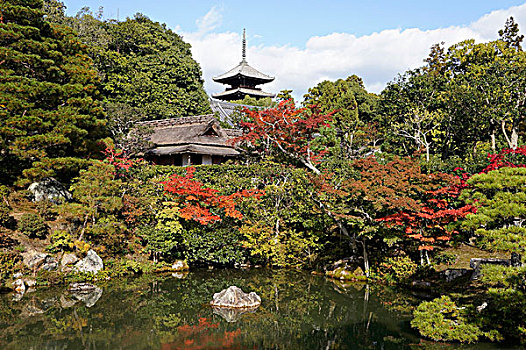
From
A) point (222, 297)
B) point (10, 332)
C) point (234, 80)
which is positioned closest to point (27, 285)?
point (10, 332)

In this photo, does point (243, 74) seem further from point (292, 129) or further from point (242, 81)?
point (292, 129)

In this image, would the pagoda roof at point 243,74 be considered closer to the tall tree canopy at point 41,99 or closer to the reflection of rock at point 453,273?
the tall tree canopy at point 41,99

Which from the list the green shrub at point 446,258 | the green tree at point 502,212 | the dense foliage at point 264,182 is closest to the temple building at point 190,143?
the dense foliage at point 264,182

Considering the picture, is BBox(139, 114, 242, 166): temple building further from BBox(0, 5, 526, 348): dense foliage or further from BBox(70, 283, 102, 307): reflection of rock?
BBox(70, 283, 102, 307): reflection of rock

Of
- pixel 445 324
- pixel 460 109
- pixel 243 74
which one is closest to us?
pixel 445 324

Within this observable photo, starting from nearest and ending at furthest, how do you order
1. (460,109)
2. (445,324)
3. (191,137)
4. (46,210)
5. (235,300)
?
(445,324) → (235,300) → (46,210) → (460,109) → (191,137)

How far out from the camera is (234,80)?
45.1 metres

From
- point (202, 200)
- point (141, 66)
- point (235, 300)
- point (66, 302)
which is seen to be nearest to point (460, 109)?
point (202, 200)

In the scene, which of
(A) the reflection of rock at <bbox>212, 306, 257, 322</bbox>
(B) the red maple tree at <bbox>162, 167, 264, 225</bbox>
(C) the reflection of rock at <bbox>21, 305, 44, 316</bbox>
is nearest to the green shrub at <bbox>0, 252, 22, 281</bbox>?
(C) the reflection of rock at <bbox>21, 305, 44, 316</bbox>

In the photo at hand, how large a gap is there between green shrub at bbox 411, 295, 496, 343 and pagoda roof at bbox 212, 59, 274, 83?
37.7 meters

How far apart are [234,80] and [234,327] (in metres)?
38.6

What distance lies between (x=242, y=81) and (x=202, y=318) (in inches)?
1492

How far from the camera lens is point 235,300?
34.2ft

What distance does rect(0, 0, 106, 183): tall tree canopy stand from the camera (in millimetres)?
13867
